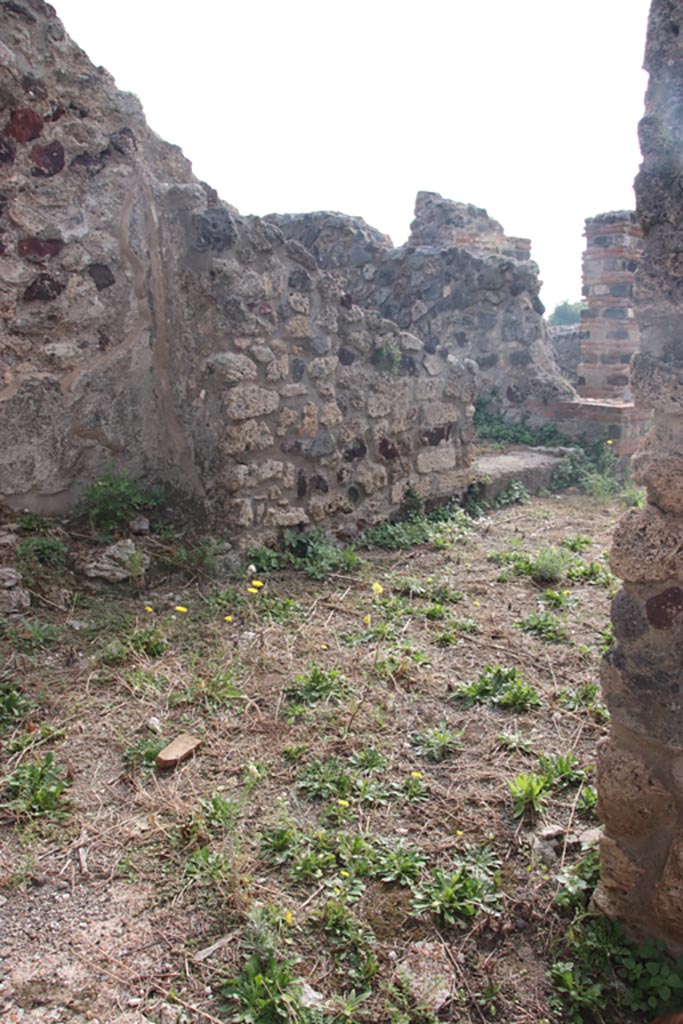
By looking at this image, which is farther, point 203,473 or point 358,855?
point 203,473

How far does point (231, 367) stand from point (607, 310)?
6.50 m

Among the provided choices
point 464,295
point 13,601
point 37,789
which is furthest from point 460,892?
point 464,295

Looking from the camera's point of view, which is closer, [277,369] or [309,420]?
[277,369]

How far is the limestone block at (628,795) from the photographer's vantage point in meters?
1.79

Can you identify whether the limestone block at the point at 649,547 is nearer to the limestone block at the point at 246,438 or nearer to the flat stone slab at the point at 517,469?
the limestone block at the point at 246,438

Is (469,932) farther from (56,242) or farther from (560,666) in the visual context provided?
(56,242)

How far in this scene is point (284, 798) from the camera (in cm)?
244

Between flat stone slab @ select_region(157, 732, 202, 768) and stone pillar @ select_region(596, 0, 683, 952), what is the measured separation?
1342 mm

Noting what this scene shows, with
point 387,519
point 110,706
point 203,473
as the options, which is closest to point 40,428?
point 203,473

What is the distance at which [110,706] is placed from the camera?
2.90 meters

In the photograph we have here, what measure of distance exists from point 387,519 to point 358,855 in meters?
3.07

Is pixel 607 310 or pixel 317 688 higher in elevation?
pixel 607 310

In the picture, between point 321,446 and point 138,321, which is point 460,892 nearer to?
point 321,446

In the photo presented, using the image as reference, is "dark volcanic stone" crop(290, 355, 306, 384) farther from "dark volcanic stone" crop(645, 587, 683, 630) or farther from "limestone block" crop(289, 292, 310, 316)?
"dark volcanic stone" crop(645, 587, 683, 630)
